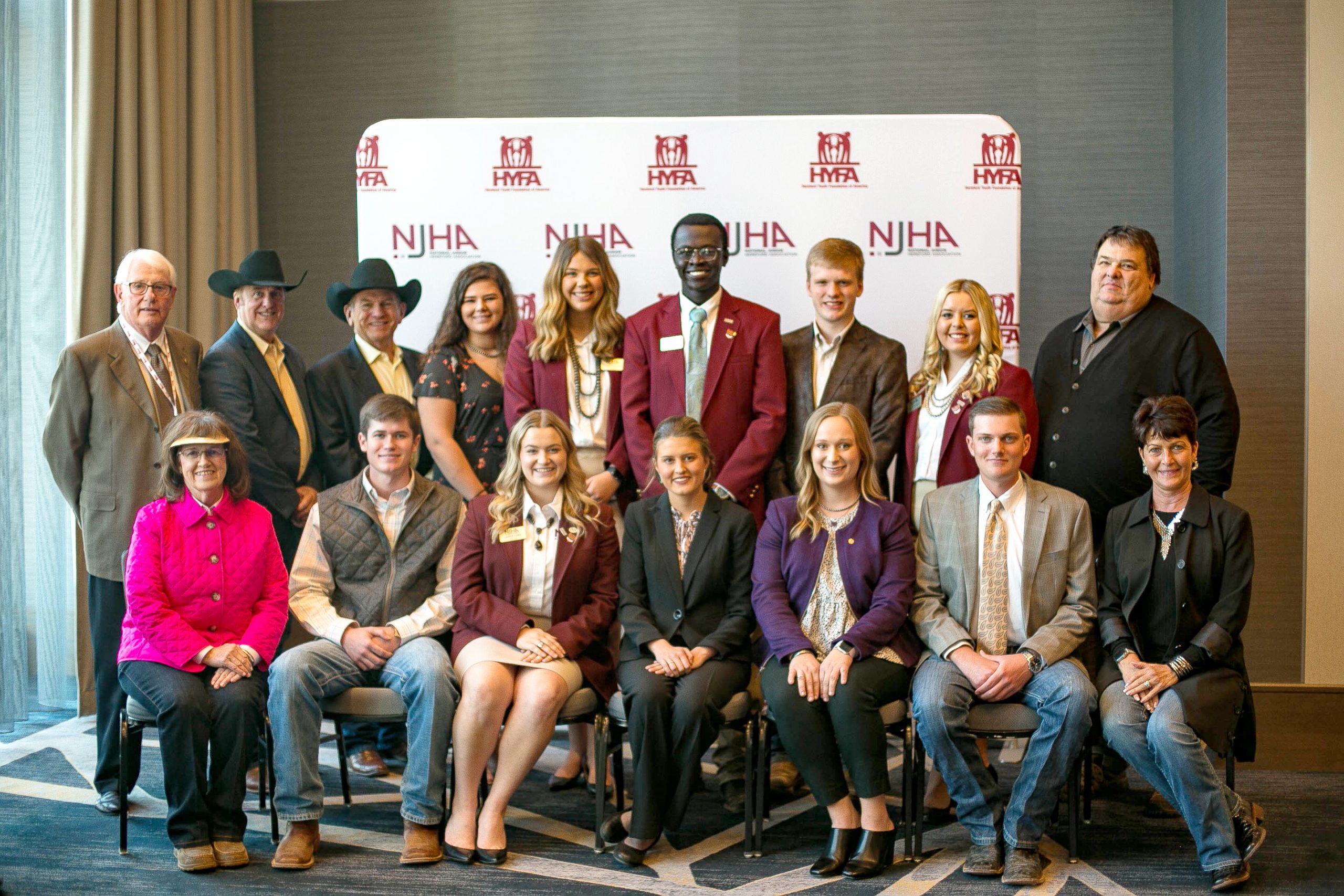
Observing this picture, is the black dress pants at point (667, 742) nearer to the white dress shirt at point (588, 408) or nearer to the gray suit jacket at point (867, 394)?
the gray suit jacket at point (867, 394)

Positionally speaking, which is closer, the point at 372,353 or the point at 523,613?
the point at 523,613

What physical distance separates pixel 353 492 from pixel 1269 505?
3.24 meters

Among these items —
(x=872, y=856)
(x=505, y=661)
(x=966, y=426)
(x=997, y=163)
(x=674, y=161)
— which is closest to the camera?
(x=872, y=856)

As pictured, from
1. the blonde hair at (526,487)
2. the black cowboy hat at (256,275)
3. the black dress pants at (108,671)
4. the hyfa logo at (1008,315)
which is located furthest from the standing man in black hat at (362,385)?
the hyfa logo at (1008,315)

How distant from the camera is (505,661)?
3.19m

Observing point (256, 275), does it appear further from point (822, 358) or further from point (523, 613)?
point (822, 358)

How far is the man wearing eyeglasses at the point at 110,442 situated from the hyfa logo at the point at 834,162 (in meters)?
2.32

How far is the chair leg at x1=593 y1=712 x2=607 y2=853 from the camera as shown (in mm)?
3092

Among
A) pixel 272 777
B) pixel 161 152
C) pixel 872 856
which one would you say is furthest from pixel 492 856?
pixel 161 152

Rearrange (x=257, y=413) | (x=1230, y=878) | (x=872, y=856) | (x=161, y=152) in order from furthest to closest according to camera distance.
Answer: (x=161, y=152) < (x=257, y=413) < (x=872, y=856) < (x=1230, y=878)

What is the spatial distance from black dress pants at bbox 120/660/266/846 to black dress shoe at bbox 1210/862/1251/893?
8.31 ft

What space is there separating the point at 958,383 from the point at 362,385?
203 cm

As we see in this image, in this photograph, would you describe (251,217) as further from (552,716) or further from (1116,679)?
(1116,679)

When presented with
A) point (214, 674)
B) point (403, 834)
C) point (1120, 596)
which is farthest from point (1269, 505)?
point (214, 674)
